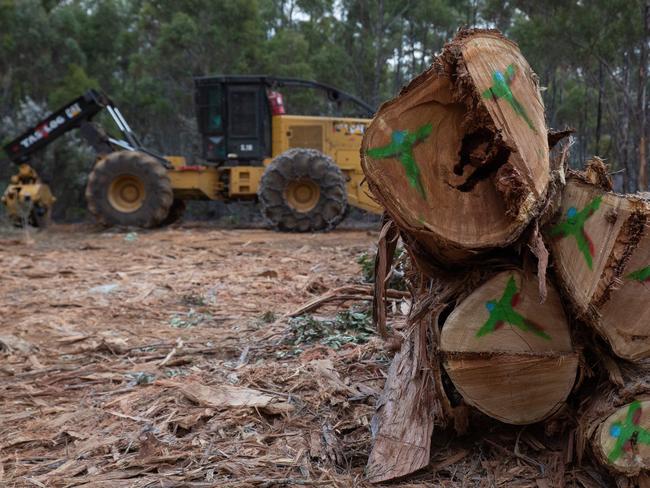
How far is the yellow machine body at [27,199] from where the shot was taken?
47.4 feet

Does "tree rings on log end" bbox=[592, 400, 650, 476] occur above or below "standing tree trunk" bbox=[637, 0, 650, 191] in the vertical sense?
below

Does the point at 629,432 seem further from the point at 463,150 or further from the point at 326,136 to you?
the point at 326,136

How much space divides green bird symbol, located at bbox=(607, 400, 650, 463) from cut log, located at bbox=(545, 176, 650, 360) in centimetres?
22

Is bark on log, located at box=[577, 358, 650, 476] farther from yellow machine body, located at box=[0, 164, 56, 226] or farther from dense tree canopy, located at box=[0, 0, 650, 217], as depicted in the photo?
dense tree canopy, located at box=[0, 0, 650, 217]

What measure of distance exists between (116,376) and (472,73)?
2753 millimetres

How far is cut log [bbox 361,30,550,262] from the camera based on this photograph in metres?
2.35

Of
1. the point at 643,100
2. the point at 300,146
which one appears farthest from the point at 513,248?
the point at 643,100

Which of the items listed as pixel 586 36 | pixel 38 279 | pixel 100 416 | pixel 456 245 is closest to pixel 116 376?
pixel 100 416

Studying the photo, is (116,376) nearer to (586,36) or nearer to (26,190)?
(26,190)

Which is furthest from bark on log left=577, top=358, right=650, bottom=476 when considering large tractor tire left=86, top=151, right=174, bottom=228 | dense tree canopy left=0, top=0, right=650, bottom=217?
dense tree canopy left=0, top=0, right=650, bottom=217

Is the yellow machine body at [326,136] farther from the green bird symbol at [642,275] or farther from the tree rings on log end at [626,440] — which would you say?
the tree rings on log end at [626,440]

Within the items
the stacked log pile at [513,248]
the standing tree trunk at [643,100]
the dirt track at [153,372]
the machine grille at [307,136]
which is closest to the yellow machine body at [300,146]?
the machine grille at [307,136]

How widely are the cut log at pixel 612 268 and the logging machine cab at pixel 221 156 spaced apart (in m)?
10.9

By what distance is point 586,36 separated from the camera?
59.8 feet
